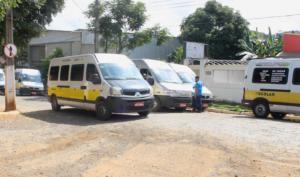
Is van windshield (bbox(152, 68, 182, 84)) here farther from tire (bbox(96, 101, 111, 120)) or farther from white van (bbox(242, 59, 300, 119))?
tire (bbox(96, 101, 111, 120))

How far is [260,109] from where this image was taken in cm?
1169

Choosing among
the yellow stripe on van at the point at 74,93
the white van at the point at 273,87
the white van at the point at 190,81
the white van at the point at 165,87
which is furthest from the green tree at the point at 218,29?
the yellow stripe on van at the point at 74,93

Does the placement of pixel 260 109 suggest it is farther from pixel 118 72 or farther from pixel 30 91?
pixel 30 91

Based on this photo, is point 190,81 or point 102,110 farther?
point 190,81

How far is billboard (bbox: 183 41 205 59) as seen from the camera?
21406 millimetres

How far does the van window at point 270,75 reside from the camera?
11000mm

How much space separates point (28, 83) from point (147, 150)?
1992 centimetres

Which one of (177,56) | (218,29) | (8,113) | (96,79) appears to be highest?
(218,29)

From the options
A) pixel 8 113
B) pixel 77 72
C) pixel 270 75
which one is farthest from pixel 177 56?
pixel 8 113

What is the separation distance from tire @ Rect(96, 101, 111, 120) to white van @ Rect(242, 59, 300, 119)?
19.5ft

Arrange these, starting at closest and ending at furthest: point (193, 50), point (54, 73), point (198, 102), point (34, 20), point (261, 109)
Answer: point (261, 109), point (54, 73), point (198, 102), point (34, 20), point (193, 50)

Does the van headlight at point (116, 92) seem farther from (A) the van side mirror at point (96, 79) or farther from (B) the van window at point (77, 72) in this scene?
(B) the van window at point (77, 72)

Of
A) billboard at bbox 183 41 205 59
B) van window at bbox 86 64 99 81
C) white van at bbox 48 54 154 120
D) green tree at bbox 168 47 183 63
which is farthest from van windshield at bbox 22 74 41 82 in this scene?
green tree at bbox 168 47 183 63

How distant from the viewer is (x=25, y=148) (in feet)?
20.6
